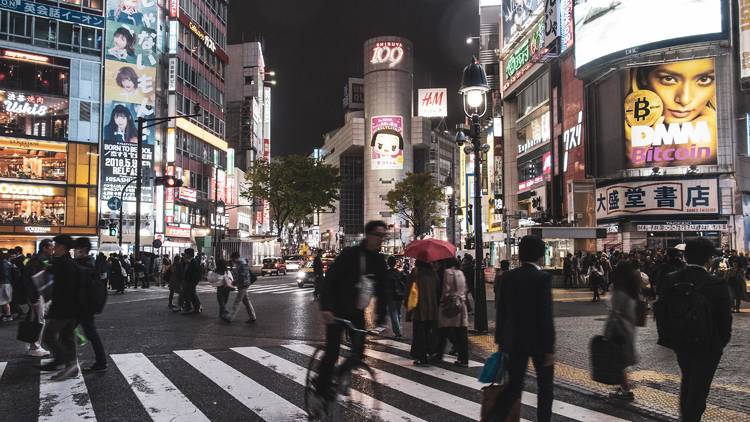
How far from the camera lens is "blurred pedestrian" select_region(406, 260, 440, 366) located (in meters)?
9.05

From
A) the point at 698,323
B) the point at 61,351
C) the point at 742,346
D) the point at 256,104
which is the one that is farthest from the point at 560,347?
the point at 256,104

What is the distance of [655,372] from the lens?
339 inches

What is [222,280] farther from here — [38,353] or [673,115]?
[673,115]

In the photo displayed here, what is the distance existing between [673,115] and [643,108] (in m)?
1.71

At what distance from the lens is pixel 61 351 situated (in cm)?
771

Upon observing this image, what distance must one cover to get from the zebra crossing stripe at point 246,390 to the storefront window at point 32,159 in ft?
125

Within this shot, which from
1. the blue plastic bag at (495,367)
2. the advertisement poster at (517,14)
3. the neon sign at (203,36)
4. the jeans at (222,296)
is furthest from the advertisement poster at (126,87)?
the blue plastic bag at (495,367)

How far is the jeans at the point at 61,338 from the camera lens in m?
7.64

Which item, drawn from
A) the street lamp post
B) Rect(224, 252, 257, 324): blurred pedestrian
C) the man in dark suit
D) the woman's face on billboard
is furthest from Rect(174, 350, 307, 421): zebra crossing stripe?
the woman's face on billboard

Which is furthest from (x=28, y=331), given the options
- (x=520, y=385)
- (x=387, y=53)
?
(x=387, y=53)

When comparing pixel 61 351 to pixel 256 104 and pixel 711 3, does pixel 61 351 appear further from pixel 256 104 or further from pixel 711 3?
pixel 256 104

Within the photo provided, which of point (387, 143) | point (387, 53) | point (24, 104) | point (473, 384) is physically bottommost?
point (473, 384)

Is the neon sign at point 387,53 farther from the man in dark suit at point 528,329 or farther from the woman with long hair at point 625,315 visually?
the man in dark suit at point 528,329

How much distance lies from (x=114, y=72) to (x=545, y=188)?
33.9 m
